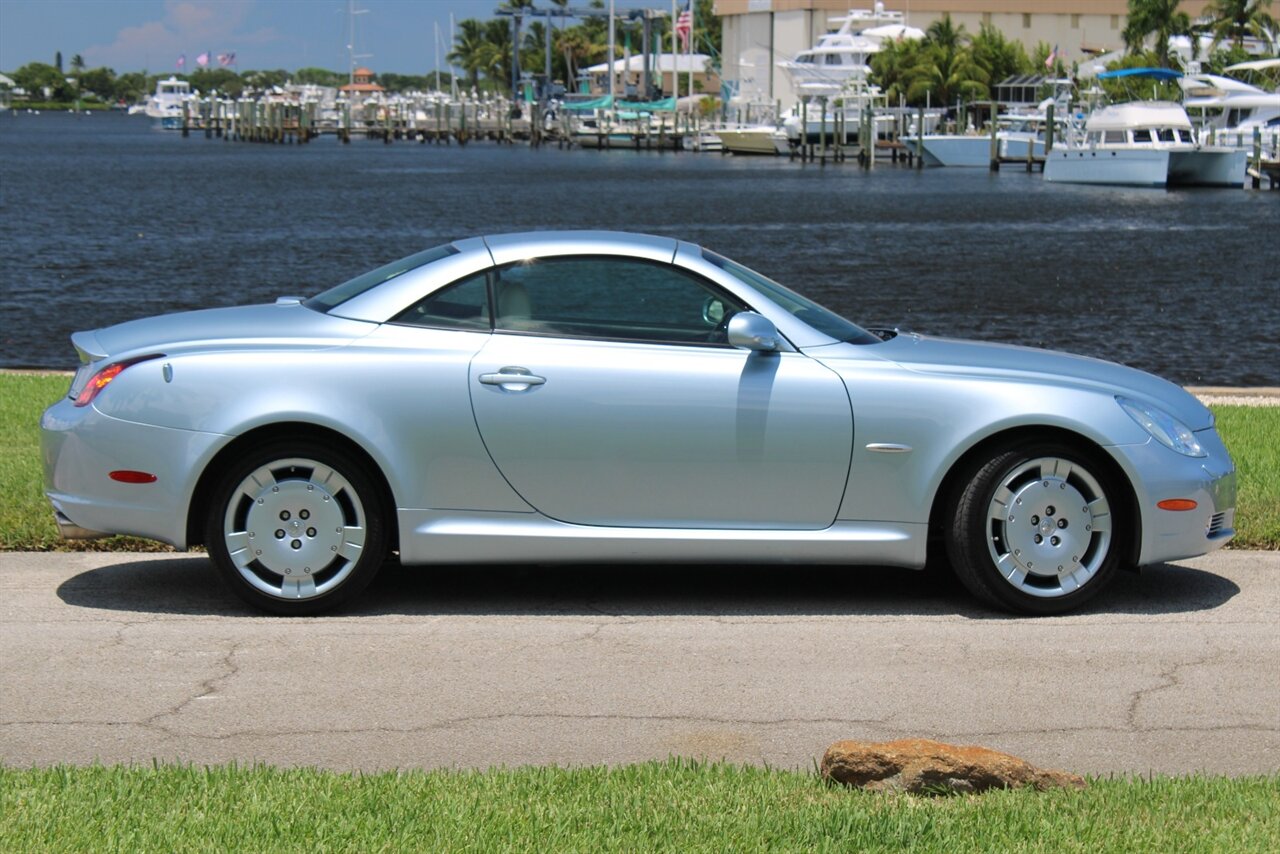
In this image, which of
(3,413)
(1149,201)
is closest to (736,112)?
(1149,201)

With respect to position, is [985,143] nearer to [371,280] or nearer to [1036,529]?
[1036,529]

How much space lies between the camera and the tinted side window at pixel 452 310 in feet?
22.0

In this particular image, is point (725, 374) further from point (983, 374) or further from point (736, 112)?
point (736, 112)

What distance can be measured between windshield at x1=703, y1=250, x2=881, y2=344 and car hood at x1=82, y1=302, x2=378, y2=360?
1490 mm

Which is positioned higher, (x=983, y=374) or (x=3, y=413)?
(x=983, y=374)

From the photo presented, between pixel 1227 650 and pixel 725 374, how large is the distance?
7.09 feet

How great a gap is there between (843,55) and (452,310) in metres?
107

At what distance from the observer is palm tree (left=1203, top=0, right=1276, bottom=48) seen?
94.9 m

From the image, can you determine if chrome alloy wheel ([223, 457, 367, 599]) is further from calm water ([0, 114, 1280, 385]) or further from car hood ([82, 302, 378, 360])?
calm water ([0, 114, 1280, 385])

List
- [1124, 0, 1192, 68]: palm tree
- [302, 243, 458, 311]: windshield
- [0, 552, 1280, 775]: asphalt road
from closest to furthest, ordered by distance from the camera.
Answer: [0, 552, 1280, 775]: asphalt road < [302, 243, 458, 311]: windshield < [1124, 0, 1192, 68]: palm tree

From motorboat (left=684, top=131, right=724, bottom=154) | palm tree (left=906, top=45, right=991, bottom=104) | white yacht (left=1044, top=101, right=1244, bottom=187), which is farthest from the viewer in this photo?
motorboat (left=684, top=131, right=724, bottom=154)

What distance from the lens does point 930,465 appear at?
21.7 ft

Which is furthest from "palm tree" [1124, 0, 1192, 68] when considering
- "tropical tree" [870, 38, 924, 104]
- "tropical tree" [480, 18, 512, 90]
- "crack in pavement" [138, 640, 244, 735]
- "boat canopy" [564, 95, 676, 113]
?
"tropical tree" [480, 18, 512, 90]

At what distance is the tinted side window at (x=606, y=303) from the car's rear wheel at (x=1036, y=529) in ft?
4.02
